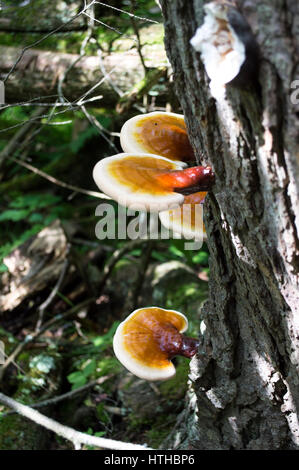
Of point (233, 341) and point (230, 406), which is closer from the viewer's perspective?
point (233, 341)

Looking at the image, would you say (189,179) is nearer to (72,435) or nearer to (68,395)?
(72,435)

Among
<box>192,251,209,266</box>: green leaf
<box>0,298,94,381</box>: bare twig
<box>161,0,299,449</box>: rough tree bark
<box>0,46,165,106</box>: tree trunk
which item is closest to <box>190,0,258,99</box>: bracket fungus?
<box>161,0,299,449</box>: rough tree bark

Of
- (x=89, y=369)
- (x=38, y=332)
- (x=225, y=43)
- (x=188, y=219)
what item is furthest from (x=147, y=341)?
(x=38, y=332)

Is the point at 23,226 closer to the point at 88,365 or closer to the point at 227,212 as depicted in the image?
the point at 88,365

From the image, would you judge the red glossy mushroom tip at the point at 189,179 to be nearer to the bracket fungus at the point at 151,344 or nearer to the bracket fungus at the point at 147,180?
the bracket fungus at the point at 147,180
